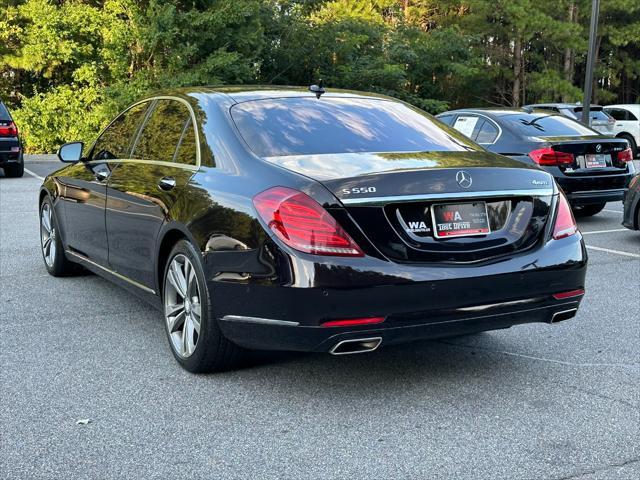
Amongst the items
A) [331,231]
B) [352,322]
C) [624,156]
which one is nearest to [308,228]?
[331,231]

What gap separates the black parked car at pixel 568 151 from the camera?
31.8 feet

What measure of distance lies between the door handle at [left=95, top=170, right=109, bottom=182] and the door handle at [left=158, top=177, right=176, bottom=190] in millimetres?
957

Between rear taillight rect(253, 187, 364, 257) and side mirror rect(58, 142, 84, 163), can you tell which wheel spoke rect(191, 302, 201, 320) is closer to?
rear taillight rect(253, 187, 364, 257)

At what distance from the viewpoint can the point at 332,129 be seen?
14.3 ft

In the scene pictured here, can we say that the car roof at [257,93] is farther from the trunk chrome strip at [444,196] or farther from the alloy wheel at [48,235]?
the alloy wheel at [48,235]

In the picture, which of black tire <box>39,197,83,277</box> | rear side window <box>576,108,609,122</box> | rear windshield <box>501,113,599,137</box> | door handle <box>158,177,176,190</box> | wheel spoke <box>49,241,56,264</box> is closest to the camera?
door handle <box>158,177,176,190</box>

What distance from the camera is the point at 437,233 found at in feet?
12.0

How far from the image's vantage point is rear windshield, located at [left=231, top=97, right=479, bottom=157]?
4148 millimetres

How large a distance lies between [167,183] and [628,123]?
21.9 metres

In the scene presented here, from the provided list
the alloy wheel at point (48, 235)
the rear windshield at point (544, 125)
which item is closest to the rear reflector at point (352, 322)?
the alloy wheel at point (48, 235)

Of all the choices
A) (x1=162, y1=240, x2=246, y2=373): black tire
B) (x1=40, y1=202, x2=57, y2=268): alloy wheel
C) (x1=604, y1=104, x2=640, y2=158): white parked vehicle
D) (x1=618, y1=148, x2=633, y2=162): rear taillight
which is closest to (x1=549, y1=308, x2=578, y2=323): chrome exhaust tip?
(x1=162, y1=240, x2=246, y2=373): black tire

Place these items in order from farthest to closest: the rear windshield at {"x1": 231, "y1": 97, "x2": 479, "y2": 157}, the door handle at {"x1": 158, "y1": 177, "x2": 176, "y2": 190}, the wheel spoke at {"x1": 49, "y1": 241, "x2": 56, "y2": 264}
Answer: the wheel spoke at {"x1": 49, "y1": 241, "x2": 56, "y2": 264} < the door handle at {"x1": 158, "y1": 177, "x2": 176, "y2": 190} < the rear windshield at {"x1": 231, "y1": 97, "x2": 479, "y2": 157}

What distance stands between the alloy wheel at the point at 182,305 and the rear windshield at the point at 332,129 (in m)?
0.76

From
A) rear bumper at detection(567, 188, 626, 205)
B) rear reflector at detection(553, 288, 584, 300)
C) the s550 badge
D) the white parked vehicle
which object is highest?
the s550 badge
